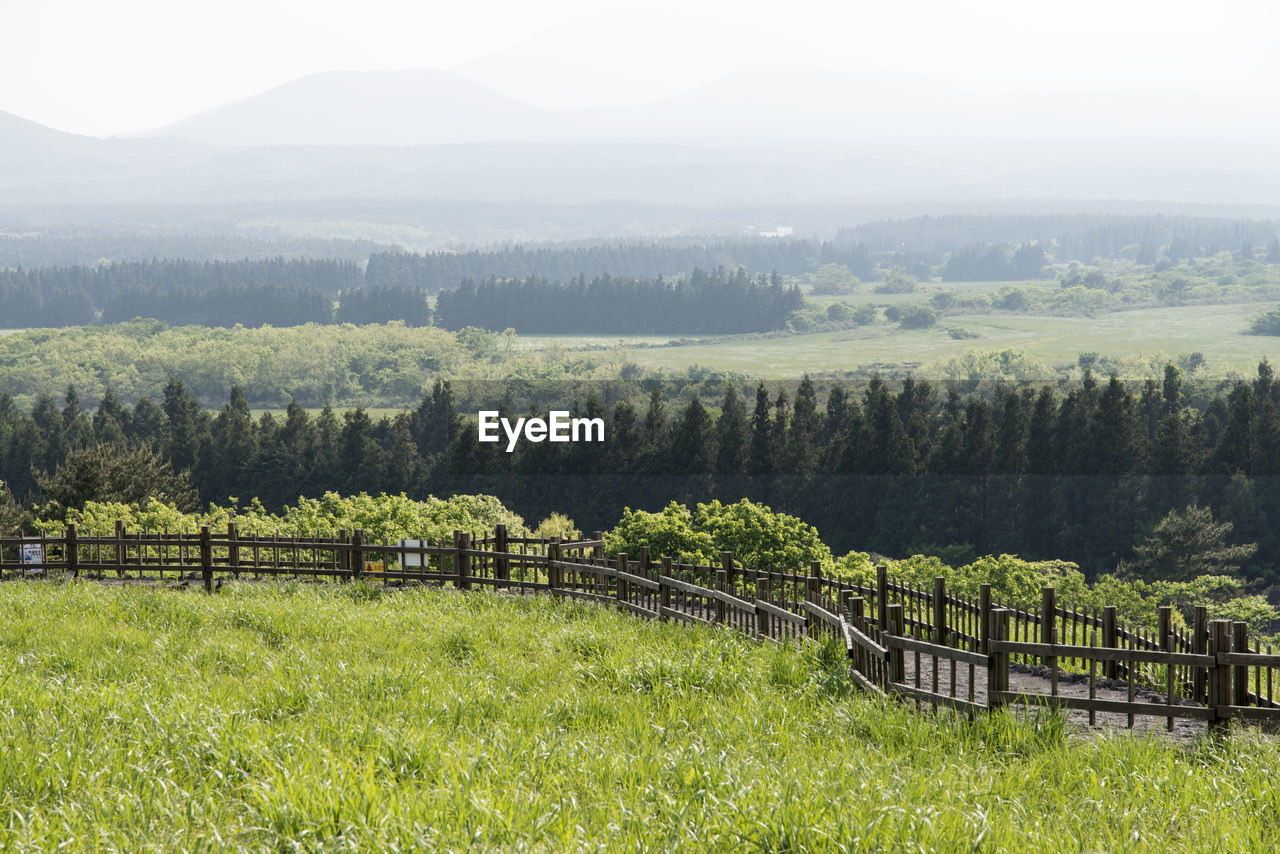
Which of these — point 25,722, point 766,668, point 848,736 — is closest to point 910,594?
point 766,668

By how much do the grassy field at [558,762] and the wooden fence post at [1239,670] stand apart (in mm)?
450

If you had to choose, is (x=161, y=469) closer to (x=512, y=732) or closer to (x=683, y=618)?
(x=683, y=618)

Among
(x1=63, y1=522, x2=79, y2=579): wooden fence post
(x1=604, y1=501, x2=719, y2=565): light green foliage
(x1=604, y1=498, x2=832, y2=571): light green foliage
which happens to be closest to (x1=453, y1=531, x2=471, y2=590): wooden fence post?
(x1=63, y1=522, x2=79, y2=579): wooden fence post

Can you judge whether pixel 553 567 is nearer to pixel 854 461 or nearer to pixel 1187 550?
pixel 1187 550

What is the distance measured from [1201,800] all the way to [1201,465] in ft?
337

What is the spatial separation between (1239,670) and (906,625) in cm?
797

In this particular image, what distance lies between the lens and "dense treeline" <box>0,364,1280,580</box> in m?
98.8

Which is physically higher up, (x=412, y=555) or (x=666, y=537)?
(x=412, y=555)

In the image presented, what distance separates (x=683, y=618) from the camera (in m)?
15.7

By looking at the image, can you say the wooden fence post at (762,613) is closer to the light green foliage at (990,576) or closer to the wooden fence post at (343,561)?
the wooden fence post at (343,561)

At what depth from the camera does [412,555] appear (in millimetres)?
22344

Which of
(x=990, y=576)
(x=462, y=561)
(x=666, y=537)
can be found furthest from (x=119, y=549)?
(x=990, y=576)

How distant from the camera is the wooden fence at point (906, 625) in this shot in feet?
31.8

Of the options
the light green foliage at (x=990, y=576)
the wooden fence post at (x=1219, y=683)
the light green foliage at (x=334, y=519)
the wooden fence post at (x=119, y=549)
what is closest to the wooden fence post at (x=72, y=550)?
the wooden fence post at (x=119, y=549)
